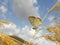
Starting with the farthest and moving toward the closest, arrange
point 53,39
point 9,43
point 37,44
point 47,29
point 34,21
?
1. point 53,39
2. point 47,29
3. point 37,44
4. point 34,21
5. point 9,43

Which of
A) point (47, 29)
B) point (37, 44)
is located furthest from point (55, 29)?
point (37, 44)

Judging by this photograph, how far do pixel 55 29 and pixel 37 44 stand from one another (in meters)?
0.41

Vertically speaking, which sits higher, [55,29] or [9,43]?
[55,29]

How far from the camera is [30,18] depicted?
5.23 feet

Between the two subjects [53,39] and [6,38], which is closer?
[6,38]

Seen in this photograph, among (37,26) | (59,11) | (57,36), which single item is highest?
(59,11)

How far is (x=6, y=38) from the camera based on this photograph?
1.40m

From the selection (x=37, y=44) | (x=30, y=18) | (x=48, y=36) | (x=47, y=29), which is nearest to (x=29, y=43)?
(x=37, y=44)

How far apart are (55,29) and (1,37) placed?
2.76ft

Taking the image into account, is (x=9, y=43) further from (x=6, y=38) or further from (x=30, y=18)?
(x=30, y=18)

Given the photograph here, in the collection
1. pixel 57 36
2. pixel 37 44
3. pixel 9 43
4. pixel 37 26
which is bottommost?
pixel 9 43

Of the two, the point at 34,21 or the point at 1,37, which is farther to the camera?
the point at 34,21

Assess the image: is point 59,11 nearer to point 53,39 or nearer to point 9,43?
point 53,39

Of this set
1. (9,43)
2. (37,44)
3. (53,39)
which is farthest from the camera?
(53,39)
